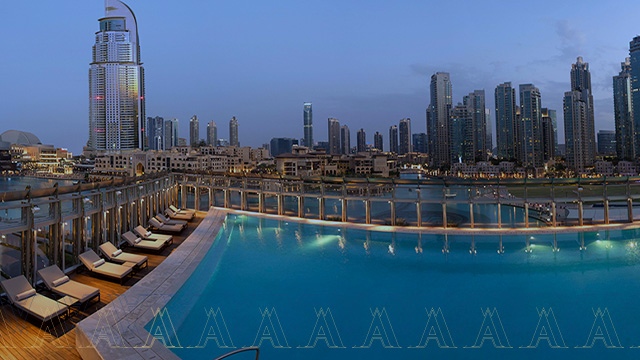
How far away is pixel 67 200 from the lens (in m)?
7.90

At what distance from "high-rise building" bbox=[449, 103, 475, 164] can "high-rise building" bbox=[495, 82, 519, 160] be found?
11918mm

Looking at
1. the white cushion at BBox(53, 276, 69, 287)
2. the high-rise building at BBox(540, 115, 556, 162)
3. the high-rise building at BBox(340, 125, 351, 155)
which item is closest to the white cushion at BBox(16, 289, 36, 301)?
the white cushion at BBox(53, 276, 69, 287)

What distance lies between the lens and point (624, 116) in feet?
328

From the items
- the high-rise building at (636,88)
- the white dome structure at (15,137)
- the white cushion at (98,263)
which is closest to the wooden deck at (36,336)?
the white cushion at (98,263)

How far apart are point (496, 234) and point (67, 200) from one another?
14365 mm

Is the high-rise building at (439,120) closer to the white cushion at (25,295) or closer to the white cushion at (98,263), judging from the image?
the white cushion at (98,263)

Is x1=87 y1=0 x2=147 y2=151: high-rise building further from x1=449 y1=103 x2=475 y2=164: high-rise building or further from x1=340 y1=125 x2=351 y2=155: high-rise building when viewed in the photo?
x1=449 y1=103 x2=475 y2=164: high-rise building

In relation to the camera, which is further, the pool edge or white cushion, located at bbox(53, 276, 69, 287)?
white cushion, located at bbox(53, 276, 69, 287)

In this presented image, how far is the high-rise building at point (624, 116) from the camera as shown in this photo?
316 feet

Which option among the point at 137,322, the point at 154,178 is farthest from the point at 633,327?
the point at 154,178

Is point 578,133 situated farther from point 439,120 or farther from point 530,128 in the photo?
point 439,120

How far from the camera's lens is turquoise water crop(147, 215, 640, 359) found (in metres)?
5.66

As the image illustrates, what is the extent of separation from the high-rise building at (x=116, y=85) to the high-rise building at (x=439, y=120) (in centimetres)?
12695

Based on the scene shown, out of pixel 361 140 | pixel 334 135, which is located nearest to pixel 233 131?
pixel 334 135
